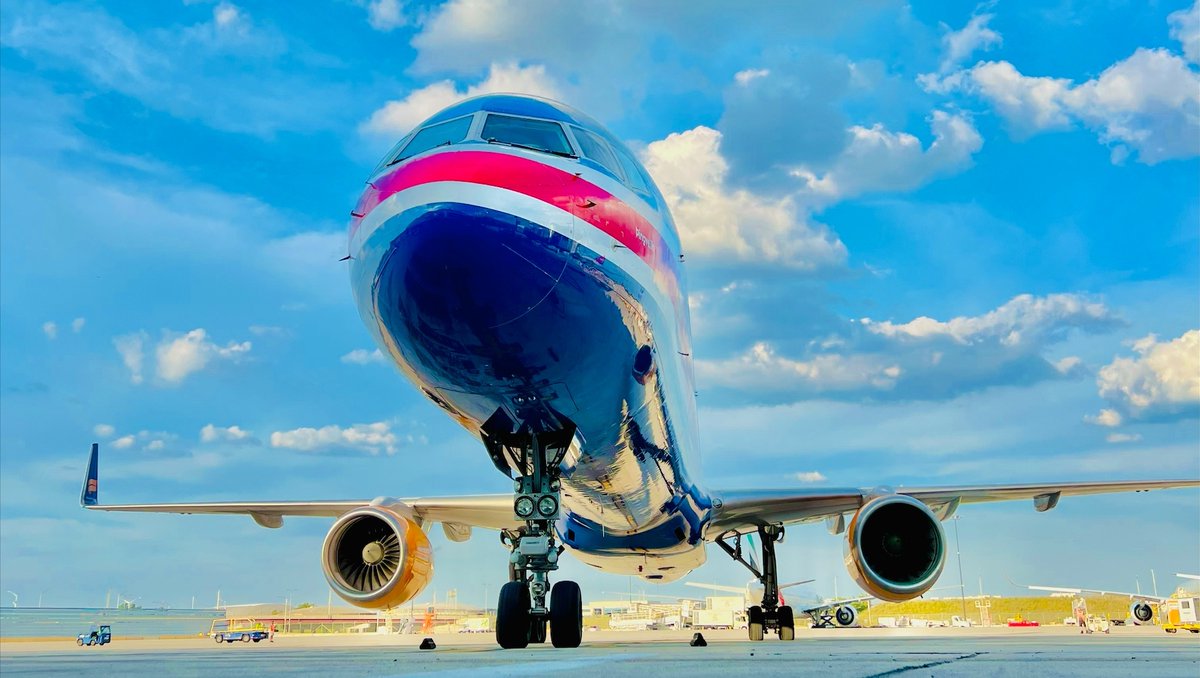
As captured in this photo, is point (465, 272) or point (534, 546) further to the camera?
point (534, 546)

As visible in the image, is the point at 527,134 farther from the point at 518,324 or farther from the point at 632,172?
the point at 518,324

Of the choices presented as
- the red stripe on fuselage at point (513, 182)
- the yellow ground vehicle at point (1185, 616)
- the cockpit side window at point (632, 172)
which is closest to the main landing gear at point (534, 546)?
the red stripe on fuselage at point (513, 182)

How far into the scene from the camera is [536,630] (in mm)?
8414

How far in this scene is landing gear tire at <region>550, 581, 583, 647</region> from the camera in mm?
8320

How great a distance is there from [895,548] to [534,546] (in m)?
7.27

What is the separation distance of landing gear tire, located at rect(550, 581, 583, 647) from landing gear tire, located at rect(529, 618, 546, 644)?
0.35 feet

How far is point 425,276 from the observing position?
20.8 feet

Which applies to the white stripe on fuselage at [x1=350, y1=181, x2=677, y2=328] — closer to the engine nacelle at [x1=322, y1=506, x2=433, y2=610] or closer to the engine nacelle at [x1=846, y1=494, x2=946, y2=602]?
the engine nacelle at [x1=322, y1=506, x2=433, y2=610]

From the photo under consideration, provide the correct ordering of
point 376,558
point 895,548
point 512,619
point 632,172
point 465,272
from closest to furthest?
point 465,272 < point 512,619 < point 632,172 < point 376,558 < point 895,548

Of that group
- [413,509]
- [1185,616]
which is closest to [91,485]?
[413,509]

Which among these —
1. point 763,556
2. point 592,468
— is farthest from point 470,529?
point 592,468

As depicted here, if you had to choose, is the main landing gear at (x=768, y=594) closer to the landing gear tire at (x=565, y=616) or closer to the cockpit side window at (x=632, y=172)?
the landing gear tire at (x=565, y=616)

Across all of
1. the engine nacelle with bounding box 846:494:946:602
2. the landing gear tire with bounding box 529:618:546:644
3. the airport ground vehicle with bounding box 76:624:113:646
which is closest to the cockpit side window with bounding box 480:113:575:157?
the landing gear tire with bounding box 529:618:546:644

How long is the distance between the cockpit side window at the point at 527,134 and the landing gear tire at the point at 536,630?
444cm
